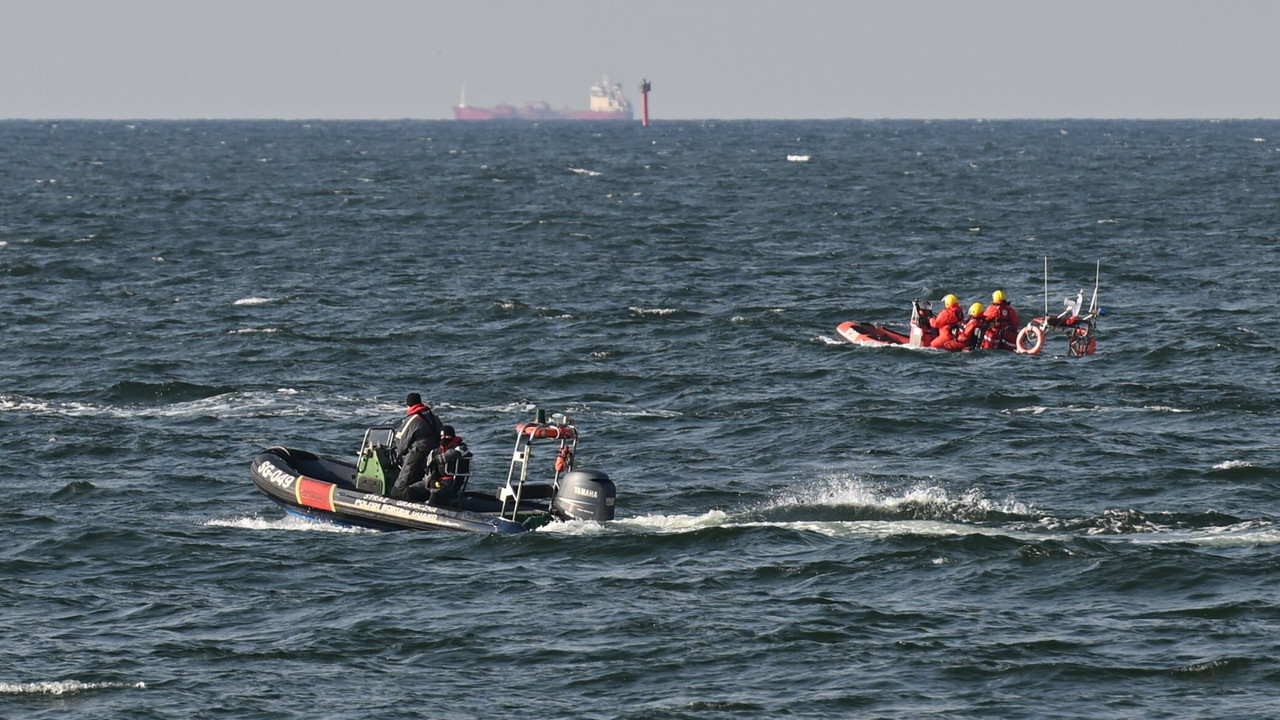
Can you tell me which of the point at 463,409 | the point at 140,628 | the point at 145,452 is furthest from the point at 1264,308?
the point at 140,628

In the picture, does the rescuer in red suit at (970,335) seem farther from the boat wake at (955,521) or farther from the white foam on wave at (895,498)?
the boat wake at (955,521)

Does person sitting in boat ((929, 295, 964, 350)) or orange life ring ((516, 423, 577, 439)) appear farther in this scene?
person sitting in boat ((929, 295, 964, 350))

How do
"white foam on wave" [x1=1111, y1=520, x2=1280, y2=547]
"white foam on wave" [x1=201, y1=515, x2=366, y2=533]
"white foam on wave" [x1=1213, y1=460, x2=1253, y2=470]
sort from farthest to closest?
"white foam on wave" [x1=1213, y1=460, x2=1253, y2=470] → "white foam on wave" [x1=201, y1=515, x2=366, y2=533] → "white foam on wave" [x1=1111, y1=520, x2=1280, y2=547]

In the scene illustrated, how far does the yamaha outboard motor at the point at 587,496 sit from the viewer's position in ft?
75.6

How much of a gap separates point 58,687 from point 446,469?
7008mm

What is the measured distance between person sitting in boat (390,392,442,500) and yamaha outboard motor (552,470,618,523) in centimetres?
188

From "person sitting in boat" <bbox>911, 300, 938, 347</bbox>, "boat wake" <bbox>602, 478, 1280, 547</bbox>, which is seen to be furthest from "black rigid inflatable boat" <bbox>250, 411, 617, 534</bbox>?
"person sitting in boat" <bbox>911, 300, 938, 347</bbox>

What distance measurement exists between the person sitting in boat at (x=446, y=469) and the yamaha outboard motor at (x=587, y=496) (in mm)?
1410

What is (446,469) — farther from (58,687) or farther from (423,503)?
(58,687)

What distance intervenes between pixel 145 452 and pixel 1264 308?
88.0 ft

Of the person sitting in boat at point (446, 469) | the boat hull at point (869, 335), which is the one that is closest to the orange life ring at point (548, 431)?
the person sitting in boat at point (446, 469)

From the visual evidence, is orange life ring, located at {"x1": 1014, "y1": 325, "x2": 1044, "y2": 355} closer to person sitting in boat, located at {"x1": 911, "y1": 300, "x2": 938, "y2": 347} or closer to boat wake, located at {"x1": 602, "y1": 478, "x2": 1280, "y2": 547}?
person sitting in boat, located at {"x1": 911, "y1": 300, "x2": 938, "y2": 347}

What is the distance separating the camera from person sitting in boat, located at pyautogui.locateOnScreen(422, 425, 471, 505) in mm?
23281

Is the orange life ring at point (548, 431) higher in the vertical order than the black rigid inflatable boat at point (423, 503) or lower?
higher
